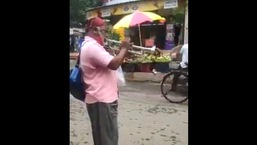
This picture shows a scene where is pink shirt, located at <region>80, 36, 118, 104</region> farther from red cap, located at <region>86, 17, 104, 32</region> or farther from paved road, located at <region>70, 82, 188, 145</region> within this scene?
paved road, located at <region>70, 82, 188, 145</region>

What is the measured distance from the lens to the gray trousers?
208 cm

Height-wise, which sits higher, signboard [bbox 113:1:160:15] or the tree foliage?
signboard [bbox 113:1:160:15]

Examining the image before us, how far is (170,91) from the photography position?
495cm

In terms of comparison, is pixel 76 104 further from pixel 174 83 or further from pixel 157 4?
pixel 157 4

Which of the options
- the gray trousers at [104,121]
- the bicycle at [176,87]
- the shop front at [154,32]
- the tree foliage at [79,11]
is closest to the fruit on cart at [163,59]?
the shop front at [154,32]

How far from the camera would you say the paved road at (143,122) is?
121 inches

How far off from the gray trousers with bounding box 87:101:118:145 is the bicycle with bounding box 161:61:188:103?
8.90 ft

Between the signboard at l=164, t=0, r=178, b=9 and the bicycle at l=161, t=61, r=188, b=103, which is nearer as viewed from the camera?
the bicycle at l=161, t=61, r=188, b=103

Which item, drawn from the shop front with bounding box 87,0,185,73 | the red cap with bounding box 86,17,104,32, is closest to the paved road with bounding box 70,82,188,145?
the shop front with bounding box 87,0,185,73

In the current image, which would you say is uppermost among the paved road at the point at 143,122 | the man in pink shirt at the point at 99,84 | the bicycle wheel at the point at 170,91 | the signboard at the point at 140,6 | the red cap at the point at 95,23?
the signboard at the point at 140,6

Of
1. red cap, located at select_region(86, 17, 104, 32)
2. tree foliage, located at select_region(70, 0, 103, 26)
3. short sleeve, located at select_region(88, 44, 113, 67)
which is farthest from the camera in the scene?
red cap, located at select_region(86, 17, 104, 32)

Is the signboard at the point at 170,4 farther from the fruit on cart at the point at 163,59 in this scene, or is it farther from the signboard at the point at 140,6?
the fruit on cart at the point at 163,59
